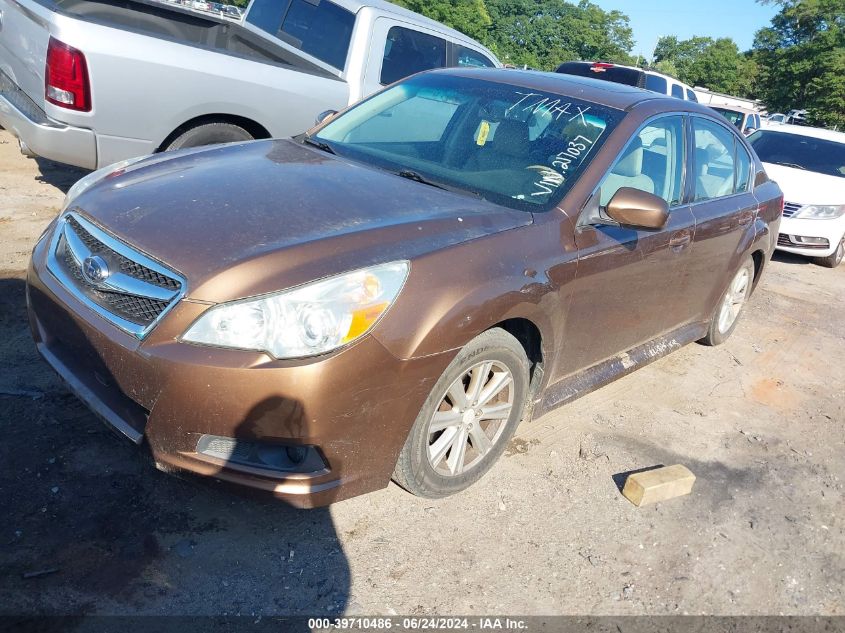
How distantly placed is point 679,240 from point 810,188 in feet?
19.3

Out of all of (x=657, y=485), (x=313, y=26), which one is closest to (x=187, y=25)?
(x=313, y=26)

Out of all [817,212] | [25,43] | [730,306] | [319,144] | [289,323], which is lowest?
[730,306]

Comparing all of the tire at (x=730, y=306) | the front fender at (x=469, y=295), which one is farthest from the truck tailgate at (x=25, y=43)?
the tire at (x=730, y=306)

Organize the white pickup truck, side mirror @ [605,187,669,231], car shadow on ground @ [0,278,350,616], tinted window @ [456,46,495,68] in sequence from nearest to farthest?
1. car shadow on ground @ [0,278,350,616]
2. side mirror @ [605,187,669,231]
3. the white pickup truck
4. tinted window @ [456,46,495,68]

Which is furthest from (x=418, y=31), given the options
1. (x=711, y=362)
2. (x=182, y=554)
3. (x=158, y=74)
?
(x=182, y=554)

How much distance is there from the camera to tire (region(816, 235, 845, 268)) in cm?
875

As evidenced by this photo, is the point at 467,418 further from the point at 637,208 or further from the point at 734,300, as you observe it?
the point at 734,300

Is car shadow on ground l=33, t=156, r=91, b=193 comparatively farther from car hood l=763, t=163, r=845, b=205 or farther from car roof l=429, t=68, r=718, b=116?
car hood l=763, t=163, r=845, b=205

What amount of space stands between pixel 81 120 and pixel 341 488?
372 cm

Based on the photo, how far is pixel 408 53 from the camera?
6.93 metres

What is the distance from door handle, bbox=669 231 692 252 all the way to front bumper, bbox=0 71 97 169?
392 centimetres

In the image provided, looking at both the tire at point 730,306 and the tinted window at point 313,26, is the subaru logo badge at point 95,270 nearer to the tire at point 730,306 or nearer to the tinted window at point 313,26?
the tire at point 730,306

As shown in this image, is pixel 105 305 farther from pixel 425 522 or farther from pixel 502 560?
pixel 502 560

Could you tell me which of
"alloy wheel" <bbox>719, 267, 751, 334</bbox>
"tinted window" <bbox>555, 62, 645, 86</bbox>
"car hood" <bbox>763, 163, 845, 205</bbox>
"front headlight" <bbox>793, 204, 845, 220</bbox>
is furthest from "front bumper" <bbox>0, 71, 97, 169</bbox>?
"tinted window" <bbox>555, 62, 645, 86</bbox>
